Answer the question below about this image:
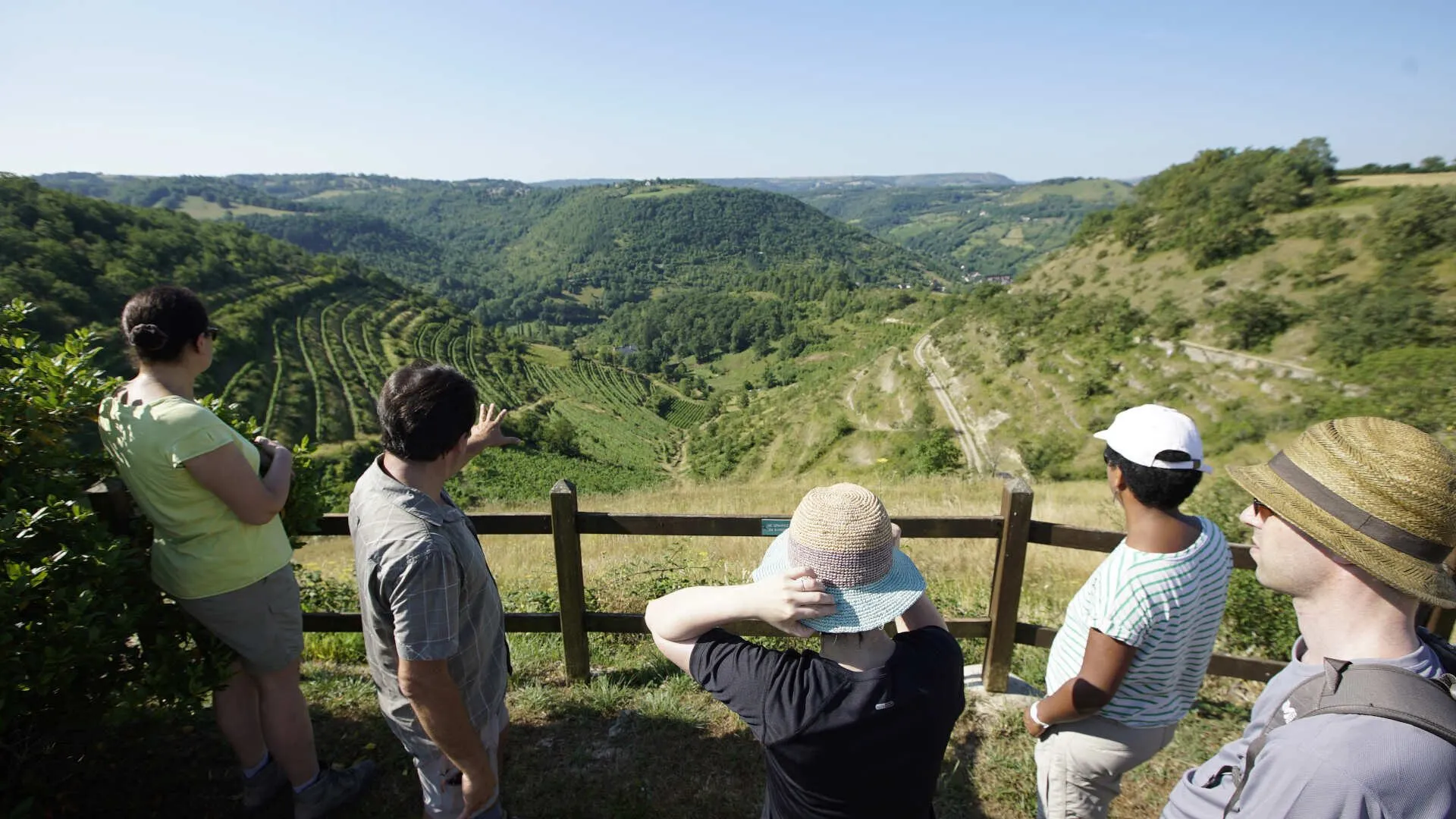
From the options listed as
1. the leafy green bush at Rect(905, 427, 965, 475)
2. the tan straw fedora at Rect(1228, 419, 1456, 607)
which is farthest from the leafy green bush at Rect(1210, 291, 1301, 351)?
the tan straw fedora at Rect(1228, 419, 1456, 607)

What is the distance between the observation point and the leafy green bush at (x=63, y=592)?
2119 mm

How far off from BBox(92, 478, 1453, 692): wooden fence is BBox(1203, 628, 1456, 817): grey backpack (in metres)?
1.99

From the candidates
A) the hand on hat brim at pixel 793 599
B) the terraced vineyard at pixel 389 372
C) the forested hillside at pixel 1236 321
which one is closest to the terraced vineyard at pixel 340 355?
the terraced vineyard at pixel 389 372

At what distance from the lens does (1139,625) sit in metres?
2.03

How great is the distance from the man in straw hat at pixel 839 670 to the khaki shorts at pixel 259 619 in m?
1.97

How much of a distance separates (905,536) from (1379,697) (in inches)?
85.1

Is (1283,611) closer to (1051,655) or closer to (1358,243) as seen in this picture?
(1051,655)

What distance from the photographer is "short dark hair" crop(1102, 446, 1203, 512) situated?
2018 mm

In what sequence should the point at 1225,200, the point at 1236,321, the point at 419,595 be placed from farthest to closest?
the point at 1225,200 < the point at 1236,321 < the point at 419,595

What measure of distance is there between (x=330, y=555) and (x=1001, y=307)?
6315cm

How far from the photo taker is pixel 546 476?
50.0 m

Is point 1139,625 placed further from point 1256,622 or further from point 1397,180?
point 1397,180

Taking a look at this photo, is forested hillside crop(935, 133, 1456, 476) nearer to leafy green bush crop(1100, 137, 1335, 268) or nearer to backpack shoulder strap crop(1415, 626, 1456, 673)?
leafy green bush crop(1100, 137, 1335, 268)

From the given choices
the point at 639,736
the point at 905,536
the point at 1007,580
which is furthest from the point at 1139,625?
the point at 639,736
